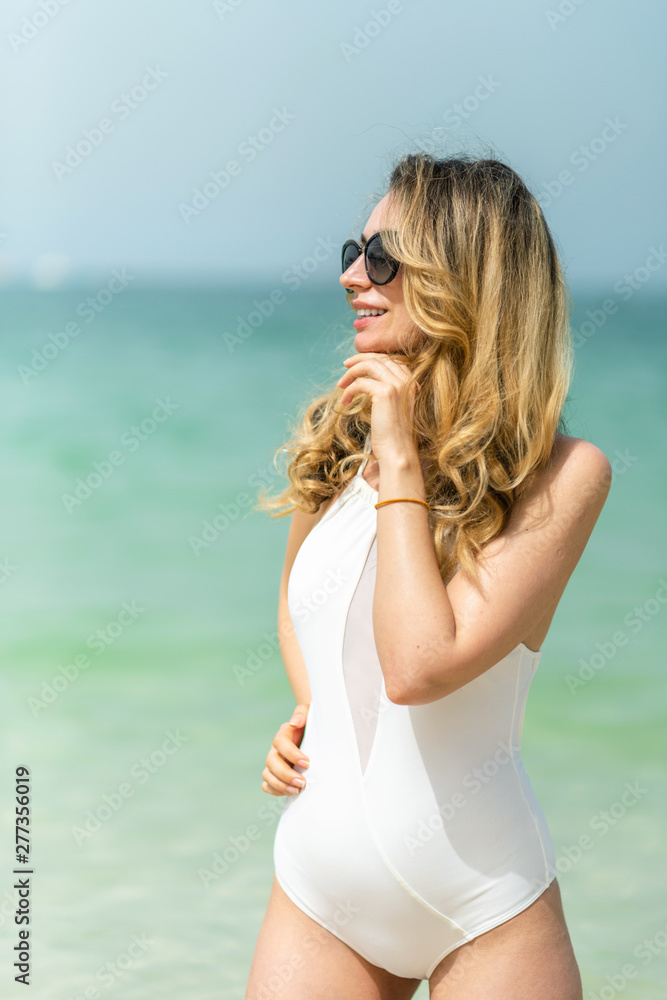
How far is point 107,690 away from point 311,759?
471cm

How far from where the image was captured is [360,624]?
1.62 metres

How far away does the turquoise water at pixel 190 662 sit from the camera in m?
3.81

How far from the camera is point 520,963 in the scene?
59.3 inches

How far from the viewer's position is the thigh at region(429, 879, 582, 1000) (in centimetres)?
150

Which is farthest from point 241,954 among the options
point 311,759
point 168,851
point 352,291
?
point 352,291

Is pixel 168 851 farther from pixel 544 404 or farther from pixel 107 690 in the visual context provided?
pixel 544 404

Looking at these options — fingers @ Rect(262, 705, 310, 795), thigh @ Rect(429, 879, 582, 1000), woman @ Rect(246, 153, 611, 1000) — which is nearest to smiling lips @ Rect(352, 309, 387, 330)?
woman @ Rect(246, 153, 611, 1000)

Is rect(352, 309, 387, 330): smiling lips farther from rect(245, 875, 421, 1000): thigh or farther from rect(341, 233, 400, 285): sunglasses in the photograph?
rect(245, 875, 421, 1000): thigh

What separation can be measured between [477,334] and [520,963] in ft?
3.21

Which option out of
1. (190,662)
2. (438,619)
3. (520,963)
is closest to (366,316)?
(438,619)

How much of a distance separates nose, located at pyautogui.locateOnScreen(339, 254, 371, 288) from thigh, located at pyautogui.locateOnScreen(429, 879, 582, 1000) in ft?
3.42

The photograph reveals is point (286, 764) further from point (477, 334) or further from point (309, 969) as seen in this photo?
point (477, 334)

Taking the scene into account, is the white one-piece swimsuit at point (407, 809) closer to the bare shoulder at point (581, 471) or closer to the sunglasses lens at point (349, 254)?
the bare shoulder at point (581, 471)

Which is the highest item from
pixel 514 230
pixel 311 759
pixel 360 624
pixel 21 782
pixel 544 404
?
pixel 514 230
